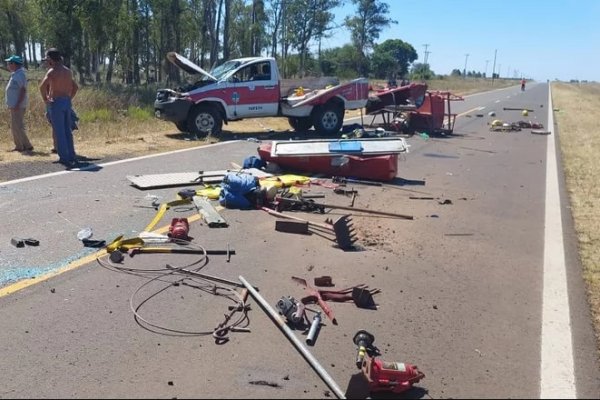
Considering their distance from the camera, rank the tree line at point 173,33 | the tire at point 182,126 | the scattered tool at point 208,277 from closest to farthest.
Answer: the scattered tool at point 208,277, the tire at point 182,126, the tree line at point 173,33

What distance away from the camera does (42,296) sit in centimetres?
466

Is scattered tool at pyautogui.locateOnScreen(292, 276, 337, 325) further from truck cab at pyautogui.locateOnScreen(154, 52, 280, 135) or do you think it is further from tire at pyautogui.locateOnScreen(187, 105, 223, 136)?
tire at pyautogui.locateOnScreen(187, 105, 223, 136)

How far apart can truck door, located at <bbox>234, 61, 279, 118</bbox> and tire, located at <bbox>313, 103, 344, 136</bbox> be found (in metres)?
1.49

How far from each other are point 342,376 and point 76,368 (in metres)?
1.72

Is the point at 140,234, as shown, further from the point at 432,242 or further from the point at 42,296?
the point at 432,242

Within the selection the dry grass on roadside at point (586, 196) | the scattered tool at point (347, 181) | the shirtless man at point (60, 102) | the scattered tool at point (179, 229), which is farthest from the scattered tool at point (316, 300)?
the shirtless man at point (60, 102)

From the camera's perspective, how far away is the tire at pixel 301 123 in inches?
696

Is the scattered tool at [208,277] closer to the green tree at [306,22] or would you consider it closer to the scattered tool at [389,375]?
the scattered tool at [389,375]

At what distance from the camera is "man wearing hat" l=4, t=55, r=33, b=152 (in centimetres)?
1138

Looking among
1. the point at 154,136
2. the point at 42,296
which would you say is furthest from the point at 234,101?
the point at 42,296

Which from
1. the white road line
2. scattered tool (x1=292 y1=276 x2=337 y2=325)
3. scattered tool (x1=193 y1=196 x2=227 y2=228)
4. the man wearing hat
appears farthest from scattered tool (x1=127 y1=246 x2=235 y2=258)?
the man wearing hat

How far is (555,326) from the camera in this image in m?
4.53

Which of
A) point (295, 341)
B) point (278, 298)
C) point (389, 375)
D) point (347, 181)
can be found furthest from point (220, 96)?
point (389, 375)

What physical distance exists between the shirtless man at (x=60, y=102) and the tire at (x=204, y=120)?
5048 millimetres
